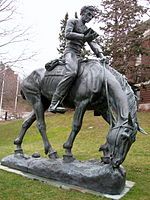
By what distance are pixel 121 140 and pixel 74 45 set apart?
2.24 meters

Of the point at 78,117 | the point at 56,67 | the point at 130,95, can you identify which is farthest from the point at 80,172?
the point at 56,67

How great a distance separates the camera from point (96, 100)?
18.1 ft

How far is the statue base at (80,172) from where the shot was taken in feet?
16.4

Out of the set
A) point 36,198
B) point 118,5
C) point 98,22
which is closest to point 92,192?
point 36,198

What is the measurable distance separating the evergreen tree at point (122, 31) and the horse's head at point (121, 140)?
16.8m

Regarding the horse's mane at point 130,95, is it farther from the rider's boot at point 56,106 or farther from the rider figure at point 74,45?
the rider's boot at point 56,106

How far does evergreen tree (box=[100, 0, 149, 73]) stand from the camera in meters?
20.7

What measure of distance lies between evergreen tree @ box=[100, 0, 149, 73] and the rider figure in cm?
1524

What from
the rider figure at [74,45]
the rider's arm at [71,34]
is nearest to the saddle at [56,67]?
the rider figure at [74,45]

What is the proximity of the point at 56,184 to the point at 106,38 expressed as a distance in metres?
18.6

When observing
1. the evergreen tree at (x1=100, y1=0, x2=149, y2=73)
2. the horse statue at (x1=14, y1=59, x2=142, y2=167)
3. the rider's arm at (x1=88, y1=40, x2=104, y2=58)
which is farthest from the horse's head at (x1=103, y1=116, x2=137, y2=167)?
the evergreen tree at (x1=100, y1=0, x2=149, y2=73)

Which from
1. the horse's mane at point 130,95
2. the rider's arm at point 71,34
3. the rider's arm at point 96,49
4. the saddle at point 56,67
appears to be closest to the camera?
the horse's mane at point 130,95

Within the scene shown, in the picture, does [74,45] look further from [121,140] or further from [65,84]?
[121,140]

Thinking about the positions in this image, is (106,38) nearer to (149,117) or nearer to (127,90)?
(149,117)
